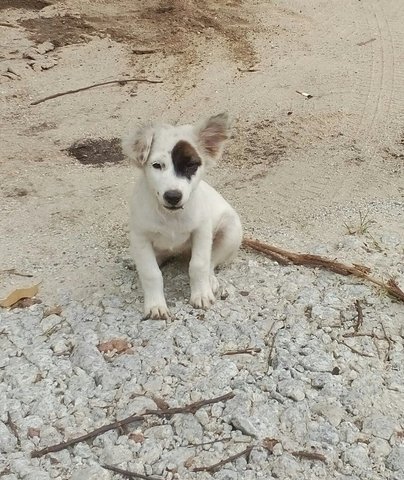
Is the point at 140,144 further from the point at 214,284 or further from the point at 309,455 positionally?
the point at 309,455

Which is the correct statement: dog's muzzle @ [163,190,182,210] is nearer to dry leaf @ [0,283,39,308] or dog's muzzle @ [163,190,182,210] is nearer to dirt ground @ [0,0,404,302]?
dirt ground @ [0,0,404,302]

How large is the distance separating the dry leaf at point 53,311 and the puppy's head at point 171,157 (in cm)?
115

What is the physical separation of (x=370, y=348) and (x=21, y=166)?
4453 millimetres

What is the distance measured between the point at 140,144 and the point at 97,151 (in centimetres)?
367

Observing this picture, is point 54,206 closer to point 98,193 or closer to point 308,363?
point 98,193

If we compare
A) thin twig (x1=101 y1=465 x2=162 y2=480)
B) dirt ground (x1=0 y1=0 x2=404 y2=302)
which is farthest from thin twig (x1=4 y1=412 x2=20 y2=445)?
dirt ground (x1=0 y1=0 x2=404 y2=302)

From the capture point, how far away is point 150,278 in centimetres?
464

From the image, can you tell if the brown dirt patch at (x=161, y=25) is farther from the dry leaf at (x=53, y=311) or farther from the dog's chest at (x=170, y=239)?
the dry leaf at (x=53, y=311)

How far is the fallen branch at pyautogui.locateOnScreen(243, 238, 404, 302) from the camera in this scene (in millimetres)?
4973

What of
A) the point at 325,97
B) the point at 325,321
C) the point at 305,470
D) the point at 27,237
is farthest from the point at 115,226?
the point at 325,97

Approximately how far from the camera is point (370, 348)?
444 centimetres

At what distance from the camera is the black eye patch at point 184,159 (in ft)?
13.8

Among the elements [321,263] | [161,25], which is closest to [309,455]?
[321,263]

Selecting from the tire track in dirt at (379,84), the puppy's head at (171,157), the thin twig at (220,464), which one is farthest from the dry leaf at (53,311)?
the tire track in dirt at (379,84)
